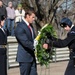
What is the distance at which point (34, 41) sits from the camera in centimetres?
730

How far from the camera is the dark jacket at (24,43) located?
730 cm

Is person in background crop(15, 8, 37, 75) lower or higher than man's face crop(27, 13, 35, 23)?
lower

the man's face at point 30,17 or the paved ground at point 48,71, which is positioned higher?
the man's face at point 30,17

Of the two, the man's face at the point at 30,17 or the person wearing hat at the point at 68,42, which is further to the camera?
the man's face at the point at 30,17

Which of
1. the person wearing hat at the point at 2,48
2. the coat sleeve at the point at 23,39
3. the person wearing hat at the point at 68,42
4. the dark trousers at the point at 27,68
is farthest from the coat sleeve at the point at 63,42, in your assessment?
the person wearing hat at the point at 2,48

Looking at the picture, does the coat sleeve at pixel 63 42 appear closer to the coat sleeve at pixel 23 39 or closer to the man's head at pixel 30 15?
the coat sleeve at pixel 23 39

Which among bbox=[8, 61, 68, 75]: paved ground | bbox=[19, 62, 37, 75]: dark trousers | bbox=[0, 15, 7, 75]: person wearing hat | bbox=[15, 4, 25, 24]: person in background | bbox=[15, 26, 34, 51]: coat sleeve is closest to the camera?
bbox=[15, 26, 34, 51]: coat sleeve

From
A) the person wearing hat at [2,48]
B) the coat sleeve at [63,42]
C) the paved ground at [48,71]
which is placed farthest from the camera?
the paved ground at [48,71]

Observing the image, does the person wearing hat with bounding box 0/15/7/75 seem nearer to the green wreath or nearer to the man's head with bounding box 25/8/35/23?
the man's head with bounding box 25/8/35/23

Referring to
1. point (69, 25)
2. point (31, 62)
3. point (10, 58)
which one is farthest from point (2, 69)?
point (10, 58)

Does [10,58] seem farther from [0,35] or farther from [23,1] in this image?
[23,1]

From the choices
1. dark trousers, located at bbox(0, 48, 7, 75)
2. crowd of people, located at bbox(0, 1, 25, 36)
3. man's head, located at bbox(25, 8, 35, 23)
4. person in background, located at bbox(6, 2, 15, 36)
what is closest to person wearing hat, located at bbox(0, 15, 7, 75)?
dark trousers, located at bbox(0, 48, 7, 75)

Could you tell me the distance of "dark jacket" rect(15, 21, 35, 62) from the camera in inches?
288

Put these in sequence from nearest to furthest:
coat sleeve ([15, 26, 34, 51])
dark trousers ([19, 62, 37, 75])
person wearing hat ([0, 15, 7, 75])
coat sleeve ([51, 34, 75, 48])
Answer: coat sleeve ([51, 34, 75, 48]) < coat sleeve ([15, 26, 34, 51]) < dark trousers ([19, 62, 37, 75]) < person wearing hat ([0, 15, 7, 75])
